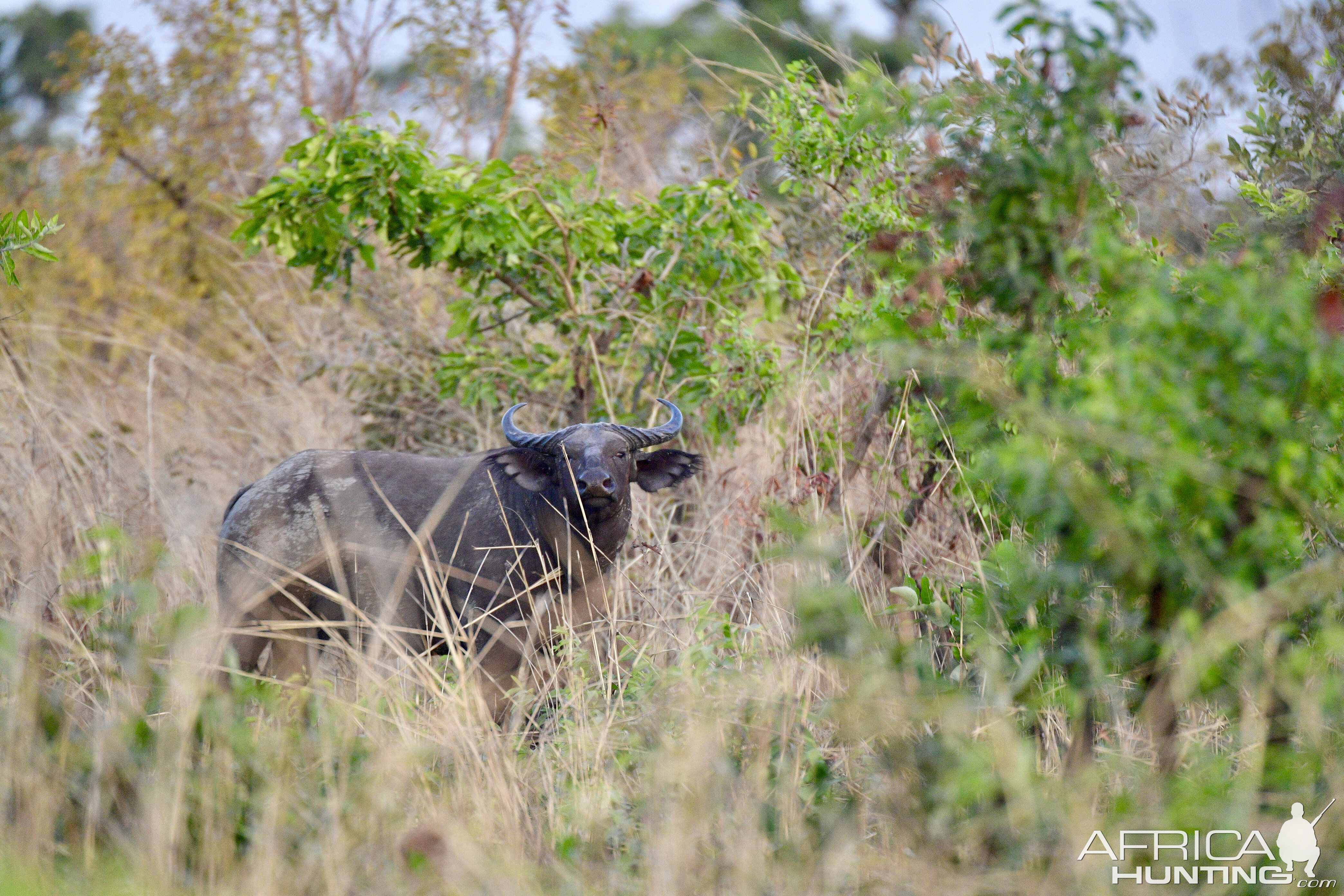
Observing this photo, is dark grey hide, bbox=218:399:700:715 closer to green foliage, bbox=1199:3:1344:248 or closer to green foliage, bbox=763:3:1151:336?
green foliage, bbox=763:3:1151:336

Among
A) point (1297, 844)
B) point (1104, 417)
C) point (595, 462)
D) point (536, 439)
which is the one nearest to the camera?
point (1104, 417)

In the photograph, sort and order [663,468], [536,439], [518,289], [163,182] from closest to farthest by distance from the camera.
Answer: [536,439] < [663,468] < [518,289] < [163,182]

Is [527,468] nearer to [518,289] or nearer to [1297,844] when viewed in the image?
[518,289]

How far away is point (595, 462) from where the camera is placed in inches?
185

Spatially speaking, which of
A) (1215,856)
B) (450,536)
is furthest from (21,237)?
(1215,856)

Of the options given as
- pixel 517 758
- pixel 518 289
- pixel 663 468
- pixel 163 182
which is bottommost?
pixel 517 758

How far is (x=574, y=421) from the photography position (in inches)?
265

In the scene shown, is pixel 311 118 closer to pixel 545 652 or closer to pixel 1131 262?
pixel 545 652

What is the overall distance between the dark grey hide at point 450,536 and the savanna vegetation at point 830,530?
1.04ft

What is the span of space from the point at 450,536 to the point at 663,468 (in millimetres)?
1093

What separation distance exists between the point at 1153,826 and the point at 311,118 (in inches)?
211

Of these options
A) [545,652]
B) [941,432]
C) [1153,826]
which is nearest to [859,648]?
[1153,826]

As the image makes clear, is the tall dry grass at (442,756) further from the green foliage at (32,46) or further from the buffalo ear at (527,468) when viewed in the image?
the green foliage at (32,46)

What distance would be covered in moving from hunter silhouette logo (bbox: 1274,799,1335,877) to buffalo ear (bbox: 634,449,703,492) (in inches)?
117
